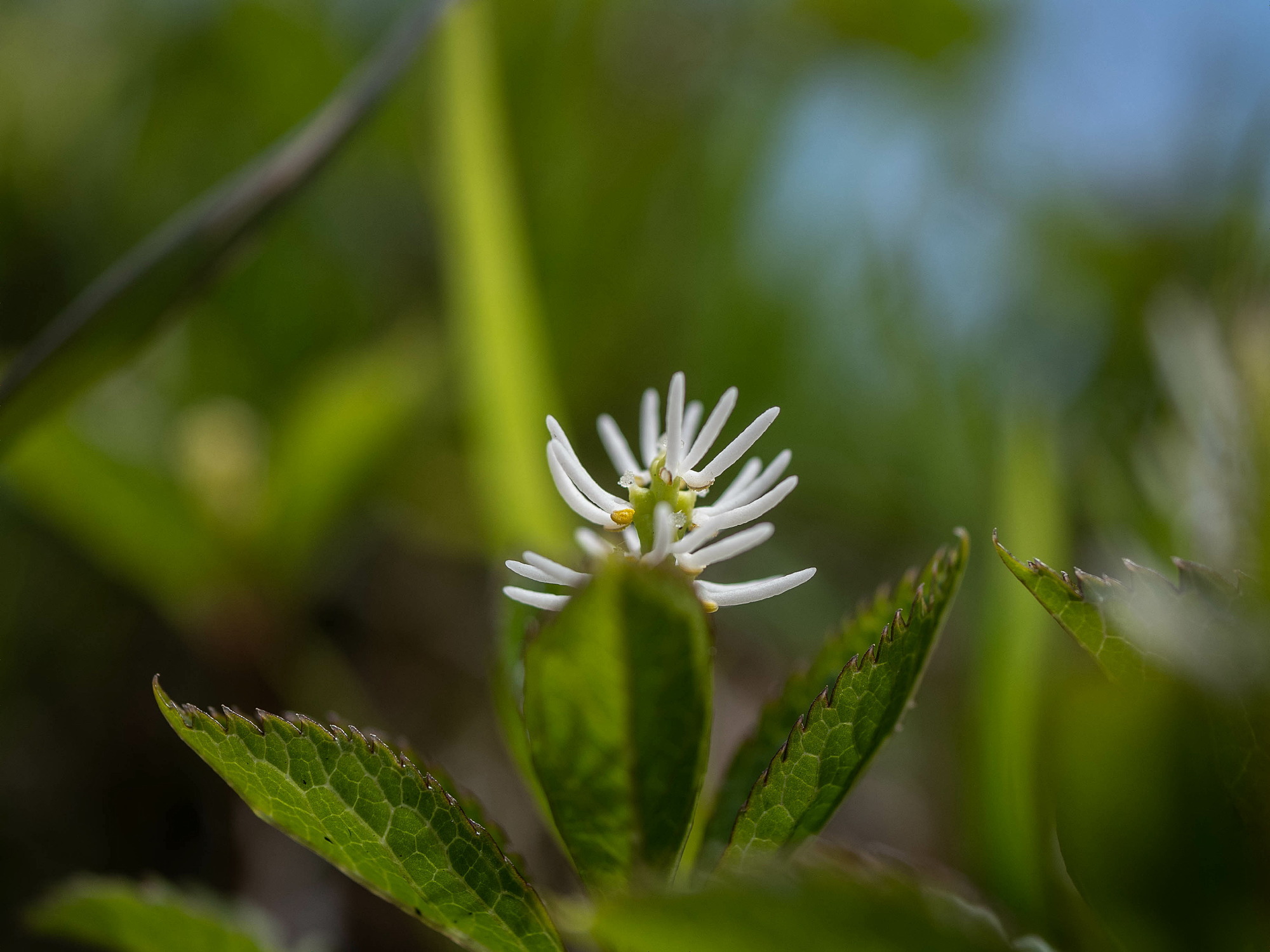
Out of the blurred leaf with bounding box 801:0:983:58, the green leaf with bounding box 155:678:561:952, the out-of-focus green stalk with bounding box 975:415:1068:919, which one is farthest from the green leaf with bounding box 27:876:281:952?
the blurred leaf with bounding box 801:0:983:58

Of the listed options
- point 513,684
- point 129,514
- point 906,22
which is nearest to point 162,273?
point 513,684

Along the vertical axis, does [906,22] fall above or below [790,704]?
above

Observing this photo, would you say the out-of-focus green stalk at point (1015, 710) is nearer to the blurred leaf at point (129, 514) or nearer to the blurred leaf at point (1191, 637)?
the blurred leaf at point (1191, 637)

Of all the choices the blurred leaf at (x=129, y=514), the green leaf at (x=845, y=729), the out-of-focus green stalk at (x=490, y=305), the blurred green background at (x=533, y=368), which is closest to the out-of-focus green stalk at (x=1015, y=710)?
the blurred green background at (x=533, y=368)

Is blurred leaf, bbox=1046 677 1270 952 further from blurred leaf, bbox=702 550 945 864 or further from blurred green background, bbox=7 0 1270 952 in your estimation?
blurred green background, bbox=7 0 1270 952

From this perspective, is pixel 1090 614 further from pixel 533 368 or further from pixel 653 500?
pixel 533 368

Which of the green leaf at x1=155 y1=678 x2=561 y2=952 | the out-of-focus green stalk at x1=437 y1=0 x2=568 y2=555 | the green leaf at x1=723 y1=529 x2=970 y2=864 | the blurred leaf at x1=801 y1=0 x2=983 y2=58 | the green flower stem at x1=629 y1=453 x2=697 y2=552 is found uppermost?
the blurred leaf at x1=801 y1=0 x2=983 y2=58

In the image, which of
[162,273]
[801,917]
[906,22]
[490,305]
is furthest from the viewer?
[906,22]
